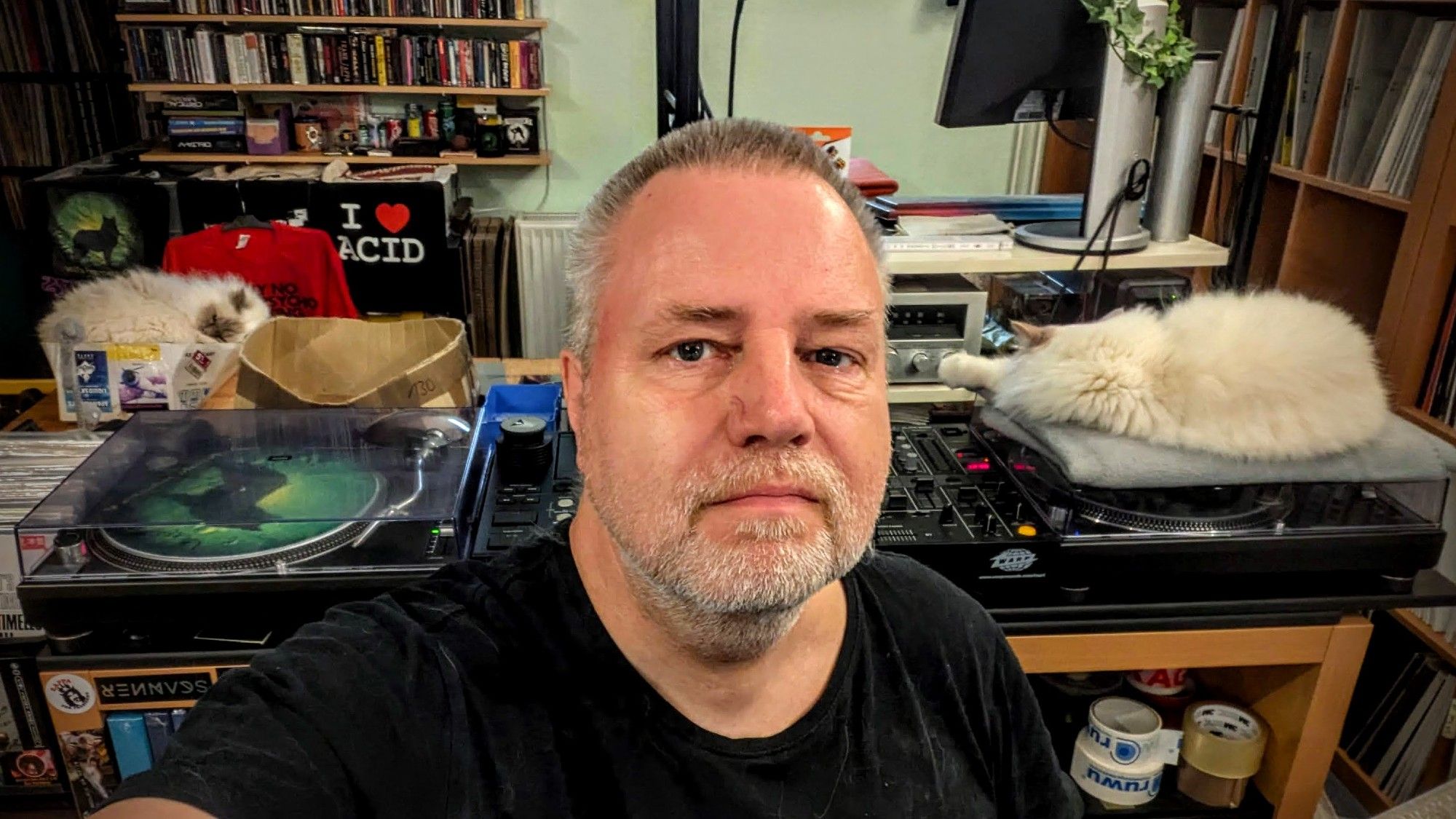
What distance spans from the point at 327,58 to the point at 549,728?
358 cm

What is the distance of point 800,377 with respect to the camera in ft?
2.71

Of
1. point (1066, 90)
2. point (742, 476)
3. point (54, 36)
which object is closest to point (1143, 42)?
point (1066, 90)

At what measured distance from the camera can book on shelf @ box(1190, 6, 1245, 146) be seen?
272cm

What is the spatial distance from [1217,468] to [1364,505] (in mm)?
277

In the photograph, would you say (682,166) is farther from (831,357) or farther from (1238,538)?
(1238,538)

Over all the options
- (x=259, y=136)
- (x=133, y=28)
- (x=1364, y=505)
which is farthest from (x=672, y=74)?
(x=133, y=28)

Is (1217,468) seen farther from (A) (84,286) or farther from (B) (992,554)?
(A) (84,286)

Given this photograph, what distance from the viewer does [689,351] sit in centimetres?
→ 83

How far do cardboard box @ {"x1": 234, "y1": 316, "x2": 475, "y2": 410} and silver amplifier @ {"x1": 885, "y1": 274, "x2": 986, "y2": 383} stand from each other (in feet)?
2.68

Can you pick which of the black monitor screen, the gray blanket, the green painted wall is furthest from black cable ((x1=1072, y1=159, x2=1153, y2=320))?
the green painted wall

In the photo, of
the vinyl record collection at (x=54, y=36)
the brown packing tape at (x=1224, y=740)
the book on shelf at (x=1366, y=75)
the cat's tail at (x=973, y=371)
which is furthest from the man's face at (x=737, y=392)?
the vinyl record collection at (x=54, y=36)

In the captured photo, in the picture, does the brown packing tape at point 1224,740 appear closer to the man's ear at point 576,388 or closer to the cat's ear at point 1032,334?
the cat's ear at point 1032,334

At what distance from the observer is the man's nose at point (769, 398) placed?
784mm

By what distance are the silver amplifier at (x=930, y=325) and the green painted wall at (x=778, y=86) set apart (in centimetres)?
222
